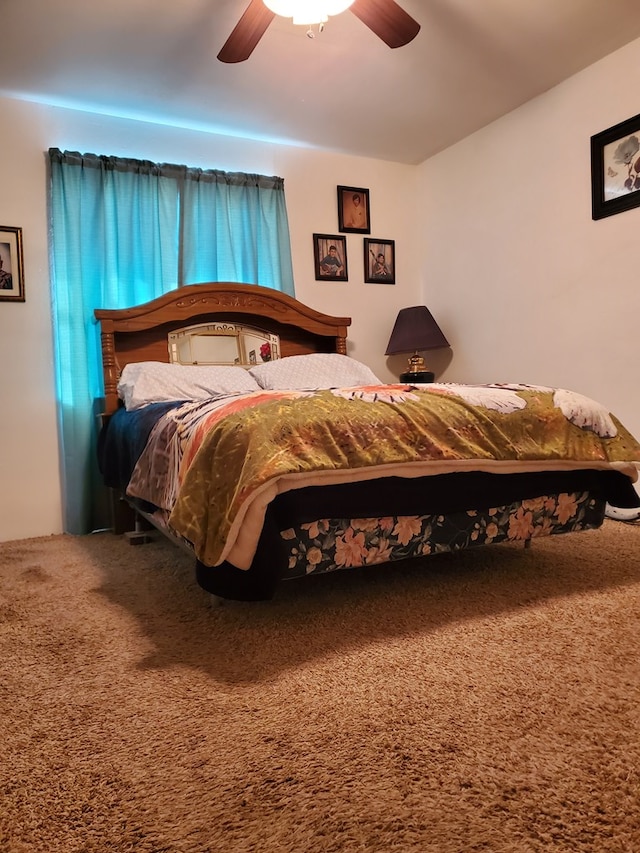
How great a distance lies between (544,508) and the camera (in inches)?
79.7

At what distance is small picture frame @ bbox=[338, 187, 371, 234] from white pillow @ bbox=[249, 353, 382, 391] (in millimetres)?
1035

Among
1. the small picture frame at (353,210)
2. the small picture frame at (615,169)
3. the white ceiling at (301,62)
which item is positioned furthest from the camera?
the small picture frame at (353,210)

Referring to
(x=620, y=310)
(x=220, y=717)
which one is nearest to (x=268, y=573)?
(x=220, y=717)

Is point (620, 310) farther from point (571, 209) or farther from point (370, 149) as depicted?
point (370, 149)

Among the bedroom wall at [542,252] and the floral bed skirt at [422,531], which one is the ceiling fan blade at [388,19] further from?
the floral bed skirt at [422,531]

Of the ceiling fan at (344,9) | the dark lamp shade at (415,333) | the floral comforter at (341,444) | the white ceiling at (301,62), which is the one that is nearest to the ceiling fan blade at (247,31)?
the ceiling fan at (344,9)

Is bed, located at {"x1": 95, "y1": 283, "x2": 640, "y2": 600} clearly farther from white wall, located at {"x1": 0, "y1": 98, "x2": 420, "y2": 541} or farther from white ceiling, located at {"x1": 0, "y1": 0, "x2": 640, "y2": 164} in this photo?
white ceiling, located at {"x1": 0, "y1": 0, "x2": 640, "y2": 164}

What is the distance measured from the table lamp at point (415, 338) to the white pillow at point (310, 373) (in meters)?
0.54

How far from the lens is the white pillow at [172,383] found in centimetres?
284

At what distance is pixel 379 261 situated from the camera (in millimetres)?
4090

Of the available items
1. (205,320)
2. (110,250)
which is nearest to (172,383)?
(205,320)

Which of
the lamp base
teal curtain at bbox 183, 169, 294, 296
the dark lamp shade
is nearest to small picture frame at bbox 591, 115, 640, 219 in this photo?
the dark lamp shade

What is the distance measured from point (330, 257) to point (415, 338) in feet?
2.52

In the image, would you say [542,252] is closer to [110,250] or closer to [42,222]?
[110,250]
